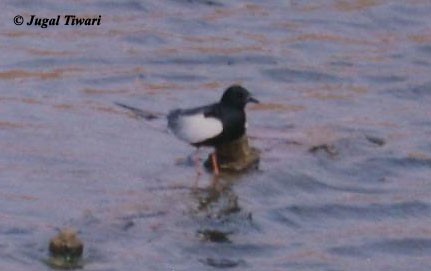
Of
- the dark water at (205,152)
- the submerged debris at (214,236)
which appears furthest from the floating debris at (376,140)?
the submerged debris at (214,236)

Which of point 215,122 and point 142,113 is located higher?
point 215,122

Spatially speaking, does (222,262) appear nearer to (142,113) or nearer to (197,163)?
(197,163)

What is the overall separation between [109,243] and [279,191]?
6.01 ft

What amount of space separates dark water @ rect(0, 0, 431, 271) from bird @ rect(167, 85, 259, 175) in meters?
0.24

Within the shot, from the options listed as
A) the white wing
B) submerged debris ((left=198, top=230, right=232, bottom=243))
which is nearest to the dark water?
submerged debris ((left=198, top=230, right=232, bottom=243))

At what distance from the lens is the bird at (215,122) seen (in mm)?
10844

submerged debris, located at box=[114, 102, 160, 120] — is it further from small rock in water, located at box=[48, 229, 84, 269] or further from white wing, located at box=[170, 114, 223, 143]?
small rock in water, located at box=[48, 229, 84, 269]

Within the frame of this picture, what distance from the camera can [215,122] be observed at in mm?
10938

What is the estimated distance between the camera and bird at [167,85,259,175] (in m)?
10.8

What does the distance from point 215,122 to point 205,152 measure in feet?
2.09

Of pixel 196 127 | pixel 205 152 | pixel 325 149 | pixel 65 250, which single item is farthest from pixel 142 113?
pixel 65 250

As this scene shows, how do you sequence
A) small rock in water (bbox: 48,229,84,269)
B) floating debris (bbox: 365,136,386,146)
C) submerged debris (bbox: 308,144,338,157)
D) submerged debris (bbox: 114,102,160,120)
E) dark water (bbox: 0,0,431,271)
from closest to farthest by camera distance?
small rock in water (bbox: 48,229,84,269) → dark water (bbox: 0,0,431,271) → submerged debris (bbox: 308,144,338,157) → floating debris (bbox: 365,136,386,146) → submerged debris (bbox: 114,102,160,120)

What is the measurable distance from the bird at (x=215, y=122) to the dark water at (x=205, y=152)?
242mm

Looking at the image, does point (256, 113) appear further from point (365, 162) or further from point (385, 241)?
point (385, 241)
